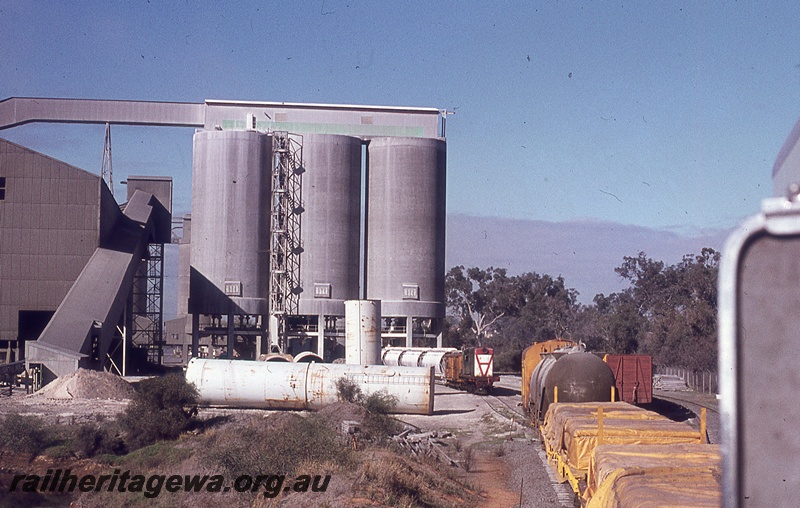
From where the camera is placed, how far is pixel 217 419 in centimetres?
2847

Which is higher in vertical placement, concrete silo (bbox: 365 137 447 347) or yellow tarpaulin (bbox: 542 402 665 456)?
concrete silo (bbox: 365 137 447 347)

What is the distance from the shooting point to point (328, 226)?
6444 cm

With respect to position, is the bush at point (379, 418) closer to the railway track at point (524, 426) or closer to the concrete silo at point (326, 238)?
the railway track at point (524, 426)

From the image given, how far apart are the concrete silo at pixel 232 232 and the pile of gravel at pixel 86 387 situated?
26.7 meters

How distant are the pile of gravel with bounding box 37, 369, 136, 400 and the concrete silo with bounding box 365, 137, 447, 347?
1249 inches

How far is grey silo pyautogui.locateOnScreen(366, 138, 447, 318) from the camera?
2552 inches

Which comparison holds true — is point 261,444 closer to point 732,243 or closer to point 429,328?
point 732,243

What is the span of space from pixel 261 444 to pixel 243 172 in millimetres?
45413

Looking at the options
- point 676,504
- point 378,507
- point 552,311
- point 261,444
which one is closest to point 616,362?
point 261,444

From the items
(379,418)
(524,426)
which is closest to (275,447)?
(379,418)

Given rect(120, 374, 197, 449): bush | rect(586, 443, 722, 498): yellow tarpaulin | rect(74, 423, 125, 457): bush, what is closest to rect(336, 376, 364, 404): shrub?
rect(120, 374, 197, 449): bush

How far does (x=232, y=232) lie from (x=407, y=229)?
47.5ft

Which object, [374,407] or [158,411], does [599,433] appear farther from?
[158,411]

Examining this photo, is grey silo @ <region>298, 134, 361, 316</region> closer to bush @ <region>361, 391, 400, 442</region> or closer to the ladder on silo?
the ladder on silo
